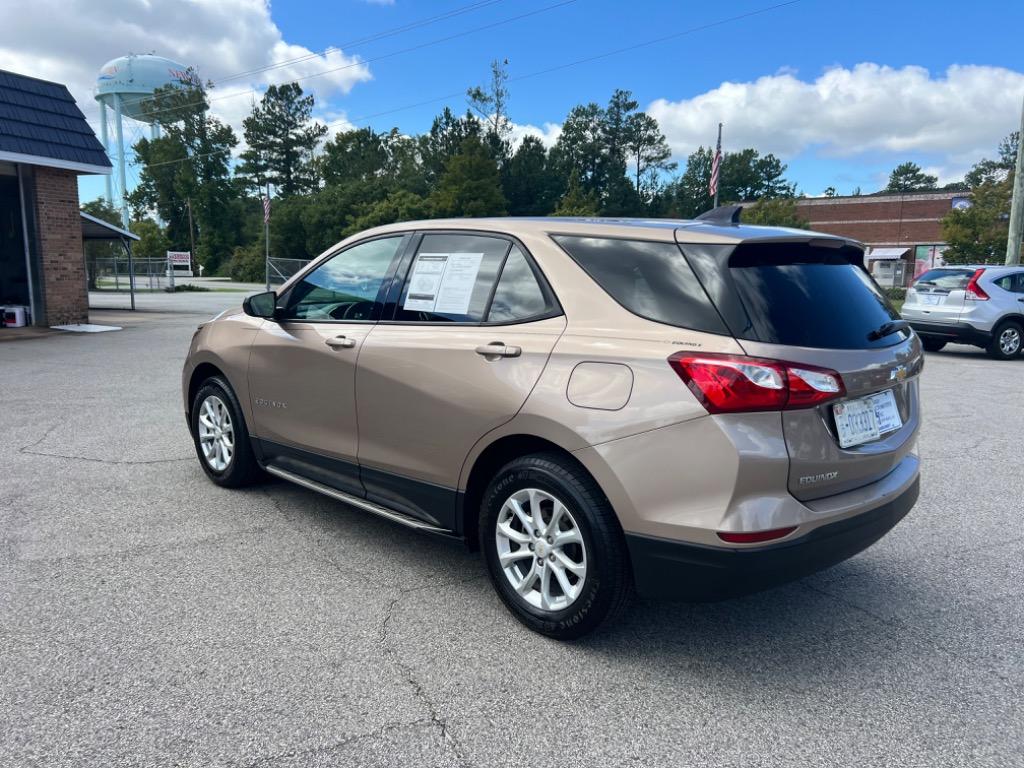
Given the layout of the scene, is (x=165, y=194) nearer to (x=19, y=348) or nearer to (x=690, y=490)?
(x=19, y=348)

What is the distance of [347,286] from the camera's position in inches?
163

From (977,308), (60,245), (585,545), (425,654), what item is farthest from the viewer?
(60,245)

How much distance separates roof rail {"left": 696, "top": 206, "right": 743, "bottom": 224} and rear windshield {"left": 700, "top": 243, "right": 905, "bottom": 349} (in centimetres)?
42

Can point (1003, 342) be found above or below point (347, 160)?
below

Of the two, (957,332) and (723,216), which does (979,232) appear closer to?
(957,332)

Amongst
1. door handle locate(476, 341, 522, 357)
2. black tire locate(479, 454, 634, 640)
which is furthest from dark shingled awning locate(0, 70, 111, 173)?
black tire locate(479, 454, 634, 640)

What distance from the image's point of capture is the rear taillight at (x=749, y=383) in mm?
2516

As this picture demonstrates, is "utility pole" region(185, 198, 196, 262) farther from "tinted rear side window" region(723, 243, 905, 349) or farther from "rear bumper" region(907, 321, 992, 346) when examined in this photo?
"tinted rear side window" region(723, 243, 905, 349)

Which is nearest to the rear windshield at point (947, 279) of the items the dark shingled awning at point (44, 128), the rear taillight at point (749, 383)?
the rear taillight at point (749, 383)

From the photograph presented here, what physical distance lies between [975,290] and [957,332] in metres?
0.76

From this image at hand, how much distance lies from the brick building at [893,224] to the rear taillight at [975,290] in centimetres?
4761

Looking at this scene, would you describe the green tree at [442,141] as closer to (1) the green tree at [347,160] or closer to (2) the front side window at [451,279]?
(1) the green tree at [347,160]

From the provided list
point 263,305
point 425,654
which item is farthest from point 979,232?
point 425,654

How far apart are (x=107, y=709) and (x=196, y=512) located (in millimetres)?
2117
